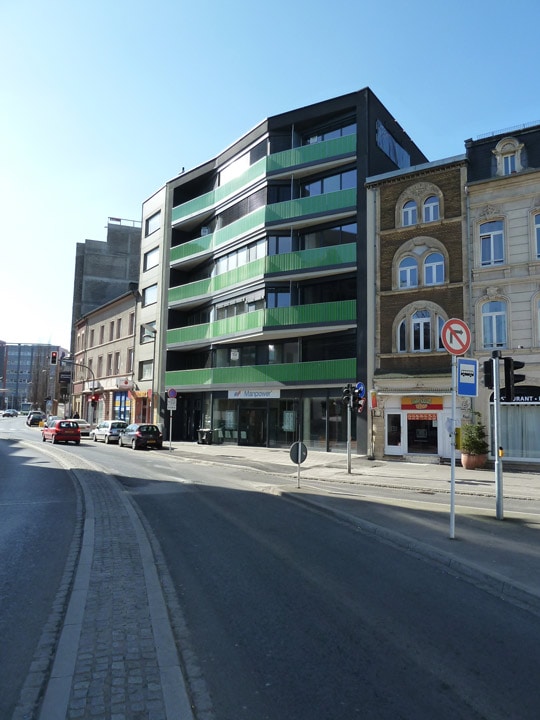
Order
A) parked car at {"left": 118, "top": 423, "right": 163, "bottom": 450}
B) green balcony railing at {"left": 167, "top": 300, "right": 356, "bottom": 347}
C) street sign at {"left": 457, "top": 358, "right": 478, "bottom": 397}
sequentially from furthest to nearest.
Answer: parked car at {"left": 118, "top": 423, "right": 163, "bottom": 450} → green balcony railing at {"left": 167, "top": 300, "right": 356, "bottom": 347} → street sign at {"left": 457, "top": 358, "right": 478, "bottom": 397}

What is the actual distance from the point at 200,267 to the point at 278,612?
113ft

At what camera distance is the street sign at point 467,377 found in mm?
9047

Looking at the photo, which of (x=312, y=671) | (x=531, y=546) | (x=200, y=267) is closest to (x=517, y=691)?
(x=312, y=671)

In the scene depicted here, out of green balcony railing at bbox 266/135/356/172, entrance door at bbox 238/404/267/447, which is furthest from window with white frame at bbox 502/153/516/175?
entrance door at bbox 238/404/267/447

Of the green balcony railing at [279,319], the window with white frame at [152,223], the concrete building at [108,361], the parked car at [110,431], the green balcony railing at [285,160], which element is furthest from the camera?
the concrete building at [108,361]

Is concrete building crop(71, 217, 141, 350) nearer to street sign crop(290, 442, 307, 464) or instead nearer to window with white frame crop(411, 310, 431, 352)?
window with white frame crop(411, 310, 431, 352)

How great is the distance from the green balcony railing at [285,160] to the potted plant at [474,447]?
600 inches

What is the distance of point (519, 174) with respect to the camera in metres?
21.5

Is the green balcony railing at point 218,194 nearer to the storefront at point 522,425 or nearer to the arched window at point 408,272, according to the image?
the arched window at point 408,272

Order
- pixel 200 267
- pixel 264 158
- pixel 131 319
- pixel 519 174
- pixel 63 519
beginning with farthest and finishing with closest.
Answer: pixel 131 319 < pixel 200 267 < pixel 264 158 < pixel 519 174 < pixel 63 519

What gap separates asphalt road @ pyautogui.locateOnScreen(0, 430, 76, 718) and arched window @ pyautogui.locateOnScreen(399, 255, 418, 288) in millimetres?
16928

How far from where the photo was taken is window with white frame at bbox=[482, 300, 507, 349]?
21672 millimetres

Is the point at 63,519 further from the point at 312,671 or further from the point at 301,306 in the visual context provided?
the point at 301,306

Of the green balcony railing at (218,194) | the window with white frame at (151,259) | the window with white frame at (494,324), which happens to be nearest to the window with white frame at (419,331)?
the window with white frame at (494,324)
